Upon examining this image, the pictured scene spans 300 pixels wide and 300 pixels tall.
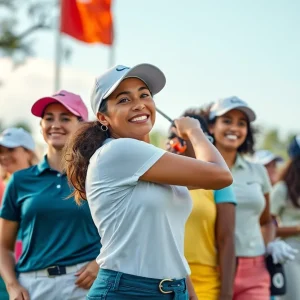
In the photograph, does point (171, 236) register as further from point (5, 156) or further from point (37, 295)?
point (5, 156)

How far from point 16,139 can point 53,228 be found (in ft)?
6.34

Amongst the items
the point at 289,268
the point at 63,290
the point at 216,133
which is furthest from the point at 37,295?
the point at 289,268

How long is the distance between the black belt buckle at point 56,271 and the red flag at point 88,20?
33.6ft

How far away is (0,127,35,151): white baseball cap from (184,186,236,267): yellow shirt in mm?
1932

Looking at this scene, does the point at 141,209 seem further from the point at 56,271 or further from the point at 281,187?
the point at 281,187

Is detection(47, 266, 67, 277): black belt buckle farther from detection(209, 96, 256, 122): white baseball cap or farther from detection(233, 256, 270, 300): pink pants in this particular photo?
detection(209, 96, 256, 122): white baseball cap

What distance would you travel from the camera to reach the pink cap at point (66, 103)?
461cm

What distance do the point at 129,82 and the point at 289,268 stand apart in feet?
12.4

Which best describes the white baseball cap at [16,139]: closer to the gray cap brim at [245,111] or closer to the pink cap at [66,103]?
the pink cap at [66,103]

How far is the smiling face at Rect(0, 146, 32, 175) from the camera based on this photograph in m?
6.07

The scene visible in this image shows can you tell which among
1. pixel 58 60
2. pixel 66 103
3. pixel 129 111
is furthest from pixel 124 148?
pixel 58 60

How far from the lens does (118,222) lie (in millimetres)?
3121

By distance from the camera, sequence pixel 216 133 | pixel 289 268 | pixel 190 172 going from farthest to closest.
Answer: pixel 289 268
pixel 216 133
pixel 190 172

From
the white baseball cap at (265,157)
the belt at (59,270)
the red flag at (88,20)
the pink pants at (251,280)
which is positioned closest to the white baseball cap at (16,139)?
the belt at (59,270)
